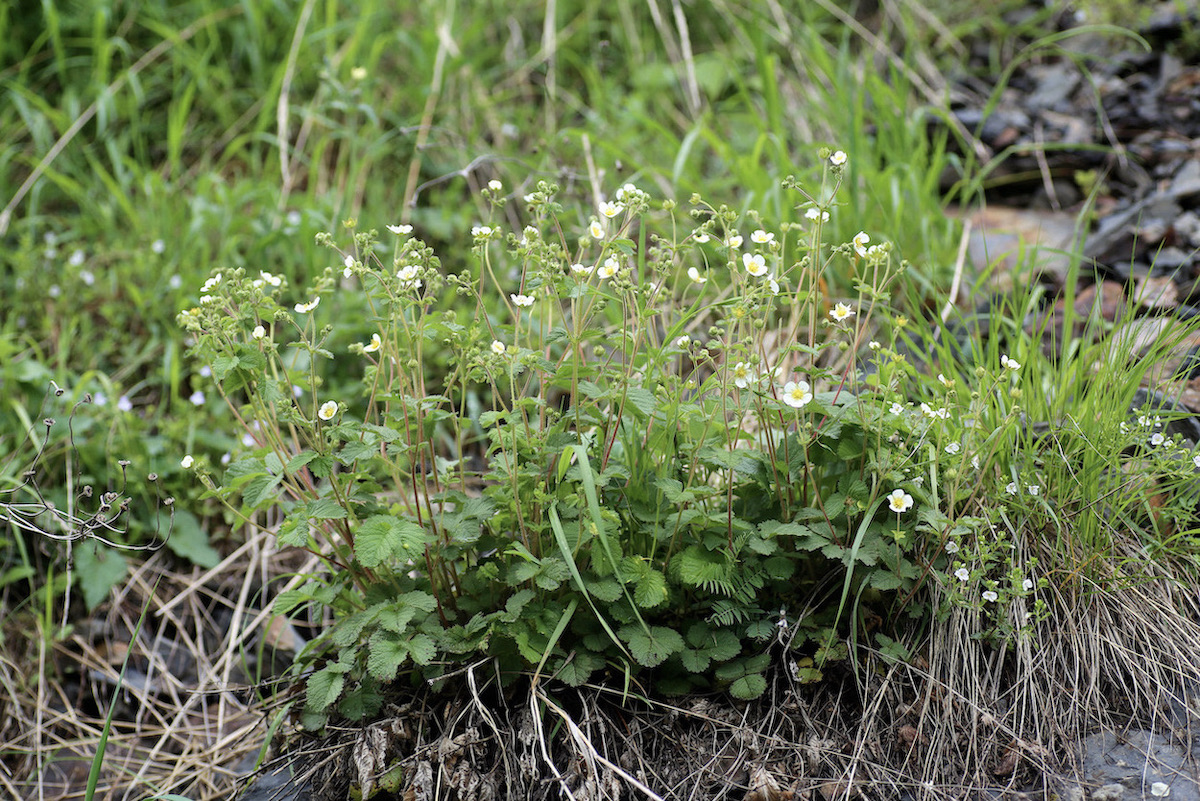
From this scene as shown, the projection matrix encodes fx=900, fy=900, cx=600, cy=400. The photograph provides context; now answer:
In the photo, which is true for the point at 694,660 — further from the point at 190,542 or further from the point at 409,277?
the point at 190,542

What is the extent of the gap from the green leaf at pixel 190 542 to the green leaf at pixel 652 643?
4.12ft

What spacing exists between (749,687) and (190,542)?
1.49 m

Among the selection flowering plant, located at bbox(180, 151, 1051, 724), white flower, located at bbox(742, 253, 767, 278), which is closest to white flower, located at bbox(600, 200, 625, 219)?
flowering plant, located at bbox(180, 151, 1051, 724)

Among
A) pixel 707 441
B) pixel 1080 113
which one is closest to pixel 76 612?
pixel 707 441

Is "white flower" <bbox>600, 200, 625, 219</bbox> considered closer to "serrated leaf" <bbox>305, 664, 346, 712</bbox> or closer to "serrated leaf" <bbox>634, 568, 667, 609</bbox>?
"serrated leaf" <bbox>634, 568, 667, 609</bbox>

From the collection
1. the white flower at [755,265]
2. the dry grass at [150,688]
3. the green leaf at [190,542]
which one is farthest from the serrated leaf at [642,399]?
the green leaf at [190,542]

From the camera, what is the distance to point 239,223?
9.32 feet

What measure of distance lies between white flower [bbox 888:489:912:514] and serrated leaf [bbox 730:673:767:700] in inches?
14.4

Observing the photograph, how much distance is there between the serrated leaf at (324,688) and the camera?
148 centimetres

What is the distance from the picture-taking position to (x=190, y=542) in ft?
7.45

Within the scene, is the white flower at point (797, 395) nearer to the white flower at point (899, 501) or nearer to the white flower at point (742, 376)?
the white flower at point (742, 376)

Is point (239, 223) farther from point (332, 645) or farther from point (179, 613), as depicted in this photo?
point (332, 645)

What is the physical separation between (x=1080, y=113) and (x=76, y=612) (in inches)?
139

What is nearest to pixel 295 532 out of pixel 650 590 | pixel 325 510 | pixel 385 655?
pixel 325 510
